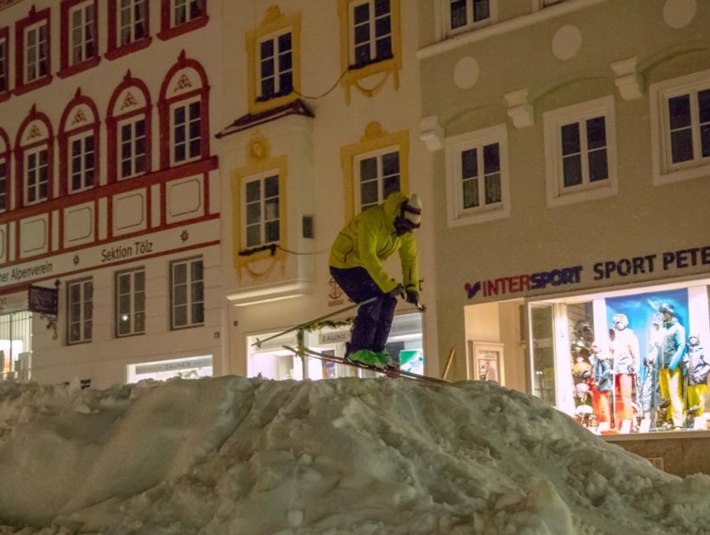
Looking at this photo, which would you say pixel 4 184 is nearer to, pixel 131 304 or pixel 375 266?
pixel 131 304

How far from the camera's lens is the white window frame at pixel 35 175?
87.1 feet

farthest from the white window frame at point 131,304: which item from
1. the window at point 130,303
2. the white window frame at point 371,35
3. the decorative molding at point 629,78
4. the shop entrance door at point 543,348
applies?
the decorative molding at point 629,78

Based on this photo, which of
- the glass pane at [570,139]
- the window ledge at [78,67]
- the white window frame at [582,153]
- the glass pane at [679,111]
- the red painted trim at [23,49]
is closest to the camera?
the glass pane at [679,111]

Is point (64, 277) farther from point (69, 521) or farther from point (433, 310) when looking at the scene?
point (69, 521)

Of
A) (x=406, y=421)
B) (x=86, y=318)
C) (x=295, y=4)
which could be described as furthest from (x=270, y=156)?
(x=406, y=421)

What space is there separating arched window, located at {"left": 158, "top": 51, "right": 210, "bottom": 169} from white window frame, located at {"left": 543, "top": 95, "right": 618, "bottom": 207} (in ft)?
25.4

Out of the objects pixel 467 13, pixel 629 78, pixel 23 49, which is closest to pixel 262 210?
pixel 467 13

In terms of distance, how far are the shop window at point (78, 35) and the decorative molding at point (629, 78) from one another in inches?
516

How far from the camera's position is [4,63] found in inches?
1112

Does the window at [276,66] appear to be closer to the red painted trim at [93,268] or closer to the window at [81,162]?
the red painted trim at [93,268]

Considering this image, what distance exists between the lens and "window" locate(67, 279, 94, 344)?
82.2ft

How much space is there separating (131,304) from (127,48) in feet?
18.3

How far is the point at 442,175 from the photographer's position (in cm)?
1938

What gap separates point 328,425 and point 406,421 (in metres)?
0.80
